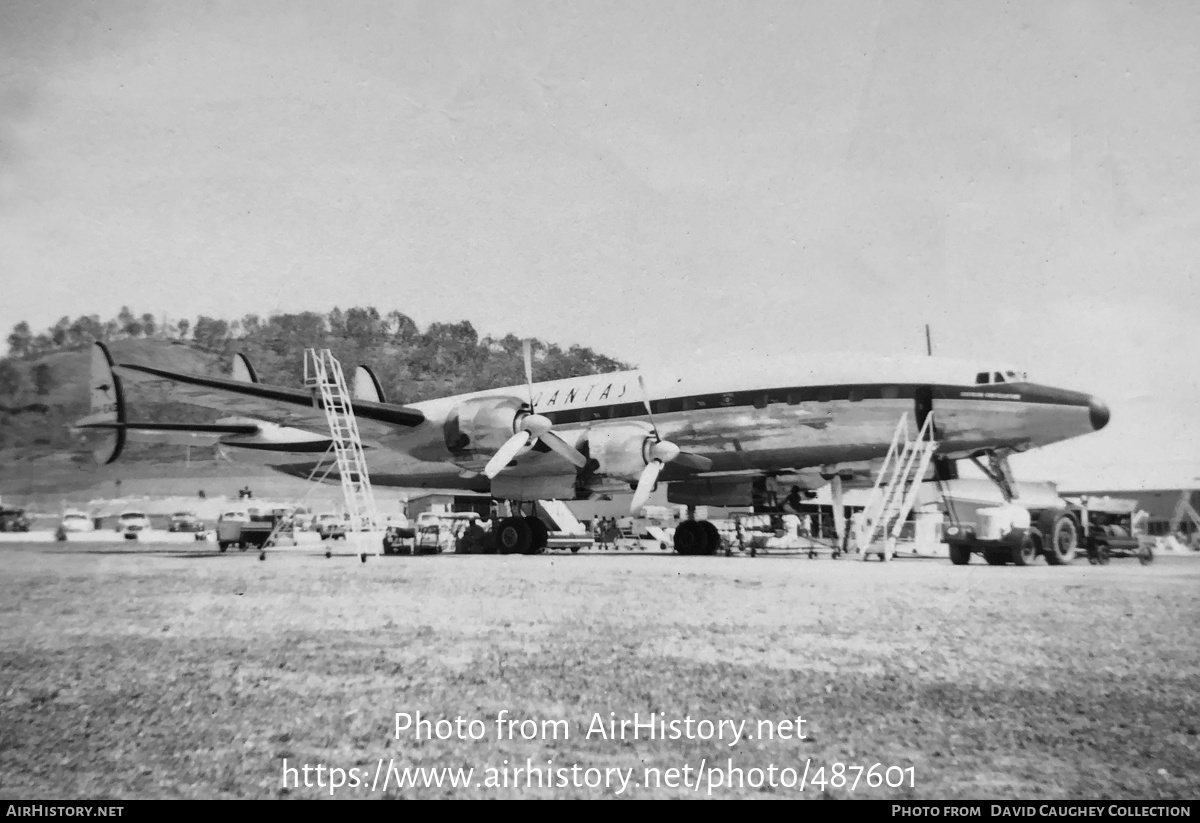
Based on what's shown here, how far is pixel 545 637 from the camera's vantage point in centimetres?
600

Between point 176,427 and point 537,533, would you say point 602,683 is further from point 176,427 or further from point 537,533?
point 537,533

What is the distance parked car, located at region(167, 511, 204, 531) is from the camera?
12860 mm

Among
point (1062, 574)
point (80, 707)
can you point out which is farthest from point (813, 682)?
point (1062, 574)

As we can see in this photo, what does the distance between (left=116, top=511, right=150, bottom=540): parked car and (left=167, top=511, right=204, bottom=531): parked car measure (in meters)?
0.40

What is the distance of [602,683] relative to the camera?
16.1 ft

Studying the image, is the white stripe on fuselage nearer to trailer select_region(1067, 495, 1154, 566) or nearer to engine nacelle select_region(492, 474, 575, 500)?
engine nacelle select_region(492, 474, 575, 500)

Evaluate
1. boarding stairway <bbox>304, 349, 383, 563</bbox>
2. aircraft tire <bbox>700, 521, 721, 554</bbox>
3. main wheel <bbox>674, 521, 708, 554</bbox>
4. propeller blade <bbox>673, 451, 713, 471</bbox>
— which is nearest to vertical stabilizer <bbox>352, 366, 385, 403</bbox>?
boarding stairway <bbox>304, 349, 383, 563</bbox>

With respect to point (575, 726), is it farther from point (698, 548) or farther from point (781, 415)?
point (698, 548)

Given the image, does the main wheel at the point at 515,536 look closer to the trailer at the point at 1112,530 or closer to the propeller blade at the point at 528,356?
the propeller blade at the point at 528,356

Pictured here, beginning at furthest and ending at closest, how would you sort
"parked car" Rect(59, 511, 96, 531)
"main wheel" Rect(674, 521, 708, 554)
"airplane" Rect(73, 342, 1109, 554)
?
"main wheel" Rect(674, 521, 708, 554), "airplane" Rect(73, 342, 1109, 554), "parked car" Rect(59, 511, 96, 531)

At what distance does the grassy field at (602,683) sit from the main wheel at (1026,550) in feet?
12.2

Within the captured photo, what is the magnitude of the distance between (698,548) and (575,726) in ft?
44.0

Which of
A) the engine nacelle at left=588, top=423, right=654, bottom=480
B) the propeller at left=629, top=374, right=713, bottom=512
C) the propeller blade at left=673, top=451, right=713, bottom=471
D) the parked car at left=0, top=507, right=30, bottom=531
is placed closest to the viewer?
the parked car at left=0, top=507, right=30, bottom=531
